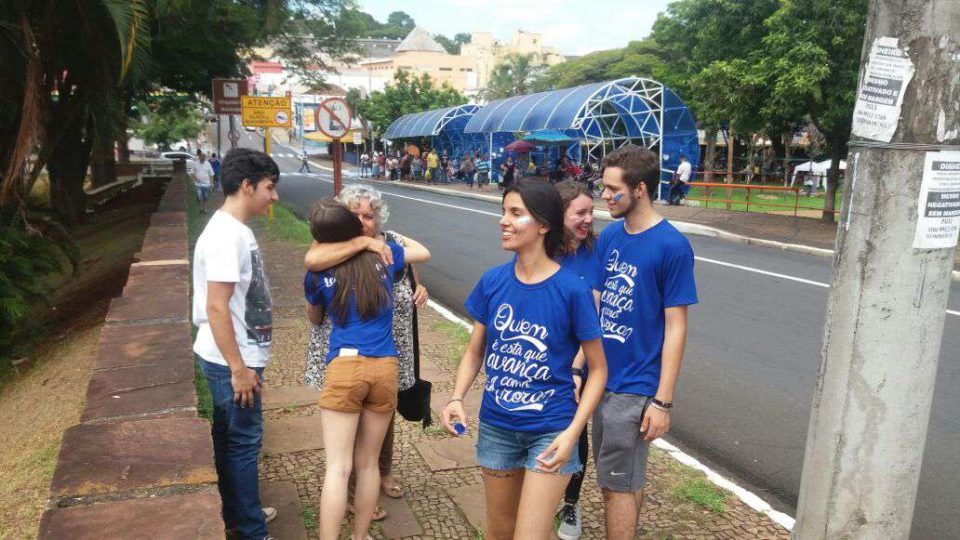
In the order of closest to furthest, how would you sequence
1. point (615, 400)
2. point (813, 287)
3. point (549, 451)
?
1. point (549, 451)
2. point (615, 400)
3. point (813, 287)

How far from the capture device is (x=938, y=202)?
2.20 metres

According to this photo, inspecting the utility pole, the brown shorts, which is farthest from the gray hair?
the utility pole

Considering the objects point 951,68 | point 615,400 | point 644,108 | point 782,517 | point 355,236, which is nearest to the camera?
point 951,68

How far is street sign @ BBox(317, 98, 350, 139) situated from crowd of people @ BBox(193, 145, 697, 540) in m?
8.10

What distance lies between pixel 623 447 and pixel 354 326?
47.1 inches

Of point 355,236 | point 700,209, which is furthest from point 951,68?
point 700,209

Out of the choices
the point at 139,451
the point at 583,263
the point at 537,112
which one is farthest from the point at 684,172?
the point at 139,451

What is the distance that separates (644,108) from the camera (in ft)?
87.9

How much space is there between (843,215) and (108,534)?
2466 millimetres

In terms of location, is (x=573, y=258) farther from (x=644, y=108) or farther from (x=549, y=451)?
(x=644, y=108)

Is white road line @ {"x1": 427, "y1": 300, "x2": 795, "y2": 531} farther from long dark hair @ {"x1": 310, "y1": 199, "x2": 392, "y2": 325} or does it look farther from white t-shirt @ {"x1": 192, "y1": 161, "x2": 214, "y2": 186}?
white t-shirt @ {"x1": 192, "y1": 161, "x2": 214, "y2": 186}

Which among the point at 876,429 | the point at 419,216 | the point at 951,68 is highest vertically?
the point at 951,68

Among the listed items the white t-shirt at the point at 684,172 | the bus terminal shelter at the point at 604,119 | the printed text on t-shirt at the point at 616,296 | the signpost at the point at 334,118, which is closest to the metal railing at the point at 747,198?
the white t-shirt at the point at 684,172

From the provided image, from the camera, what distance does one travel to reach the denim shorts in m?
2.57
